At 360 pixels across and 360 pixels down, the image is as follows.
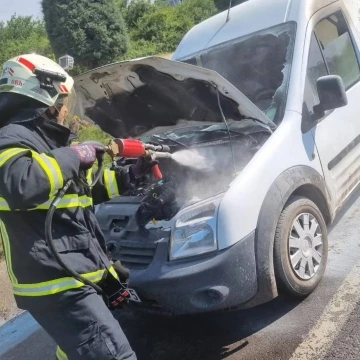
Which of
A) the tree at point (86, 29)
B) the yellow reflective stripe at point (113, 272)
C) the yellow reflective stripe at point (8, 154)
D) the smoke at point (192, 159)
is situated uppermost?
the tree at point (86, 29)

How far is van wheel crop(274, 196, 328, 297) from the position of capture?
3182 mm

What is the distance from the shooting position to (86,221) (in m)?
2.49

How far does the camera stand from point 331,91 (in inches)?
142

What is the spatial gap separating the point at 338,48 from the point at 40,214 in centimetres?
321

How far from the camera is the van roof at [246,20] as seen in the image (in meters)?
4.14

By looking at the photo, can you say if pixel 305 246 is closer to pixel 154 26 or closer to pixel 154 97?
pixel 154 97

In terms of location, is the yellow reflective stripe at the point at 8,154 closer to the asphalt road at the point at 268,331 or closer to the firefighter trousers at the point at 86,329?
the firefighter trousers at the point at 86,329

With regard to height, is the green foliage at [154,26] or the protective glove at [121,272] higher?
the green foliage at [154,26]

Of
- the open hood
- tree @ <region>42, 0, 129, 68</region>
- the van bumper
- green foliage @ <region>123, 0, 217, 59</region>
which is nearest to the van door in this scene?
the open hood

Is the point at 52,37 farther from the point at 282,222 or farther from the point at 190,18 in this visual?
the point at 282,222

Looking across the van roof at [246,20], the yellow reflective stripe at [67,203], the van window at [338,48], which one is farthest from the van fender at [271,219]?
the van roof at [246,20]

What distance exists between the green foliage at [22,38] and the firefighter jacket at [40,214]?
1738 centimetres

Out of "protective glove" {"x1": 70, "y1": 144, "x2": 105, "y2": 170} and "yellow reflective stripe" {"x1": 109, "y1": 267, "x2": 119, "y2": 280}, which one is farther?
"yellow reflective stripe" {"x1": 109, "y1": 267, "x2": 119, "y2": 280}

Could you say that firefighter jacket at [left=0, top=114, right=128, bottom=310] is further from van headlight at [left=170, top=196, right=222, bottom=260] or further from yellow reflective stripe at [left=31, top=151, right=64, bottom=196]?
van headlight at [left=170, top=196, right=222, bottom=260]
